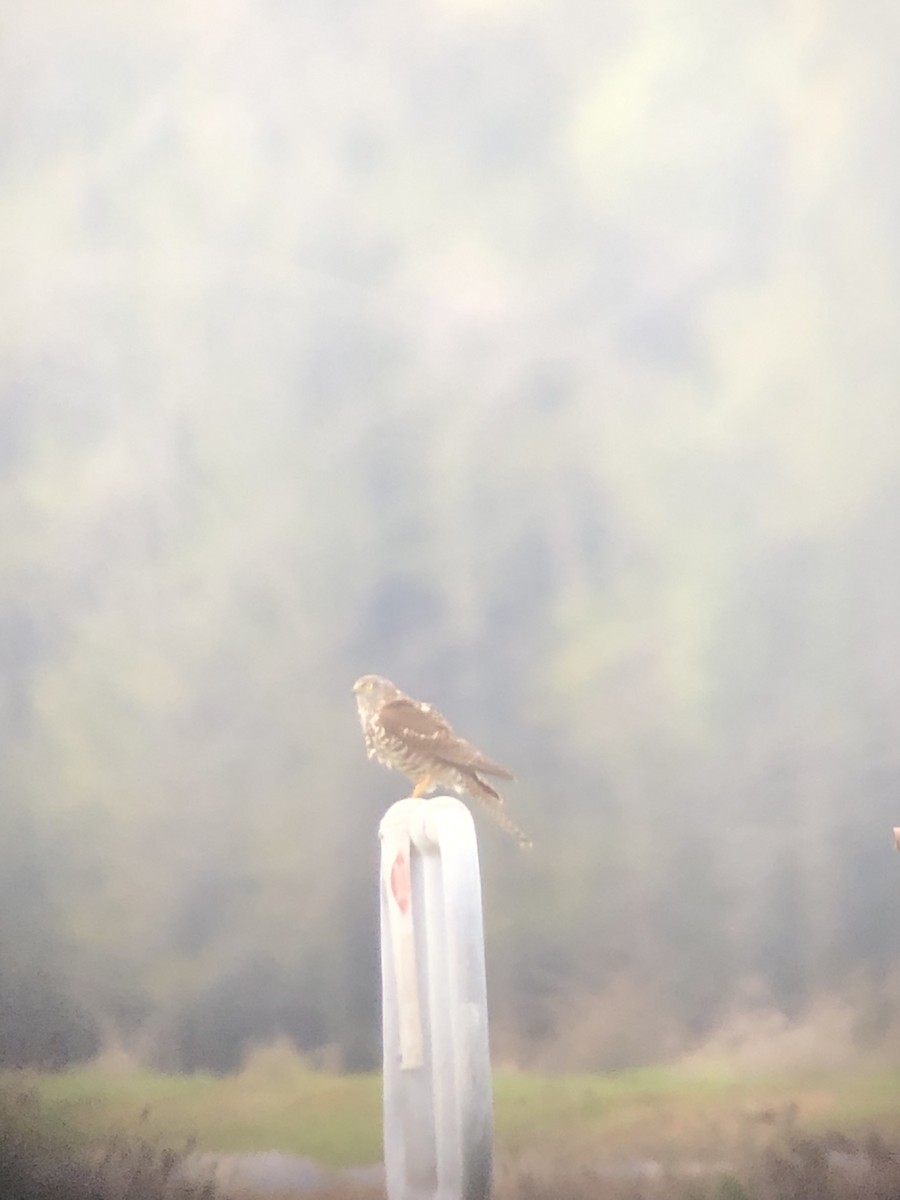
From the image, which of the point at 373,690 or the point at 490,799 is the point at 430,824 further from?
the point at 373,690

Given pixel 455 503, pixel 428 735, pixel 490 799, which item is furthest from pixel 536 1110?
pixel 455 503

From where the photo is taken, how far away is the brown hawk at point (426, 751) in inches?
65.7

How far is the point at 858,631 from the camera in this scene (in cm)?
185

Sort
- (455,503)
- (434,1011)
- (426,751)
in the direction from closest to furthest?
(434,1011)
(426,751)
(455,503)

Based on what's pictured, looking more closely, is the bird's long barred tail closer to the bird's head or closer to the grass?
the bird's head

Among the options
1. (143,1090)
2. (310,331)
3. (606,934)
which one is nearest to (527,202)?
(310,331)

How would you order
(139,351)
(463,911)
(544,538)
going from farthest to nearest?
(139,351)
(544,538)
(463,911)

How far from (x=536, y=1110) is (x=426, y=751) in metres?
0.60

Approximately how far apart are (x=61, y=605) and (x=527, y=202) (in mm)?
1110

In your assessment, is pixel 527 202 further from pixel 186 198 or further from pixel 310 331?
pixel 186 198

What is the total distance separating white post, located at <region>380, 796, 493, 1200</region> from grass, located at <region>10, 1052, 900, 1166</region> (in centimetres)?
46

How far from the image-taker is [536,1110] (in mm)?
1748

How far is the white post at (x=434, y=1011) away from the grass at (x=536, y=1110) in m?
0.46

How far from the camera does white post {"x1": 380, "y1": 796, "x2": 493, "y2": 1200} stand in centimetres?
129
